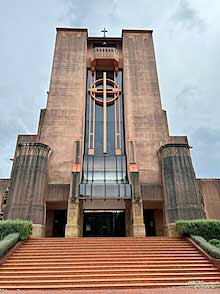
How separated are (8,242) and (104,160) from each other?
11.2 metres

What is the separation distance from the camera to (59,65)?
24016 mm

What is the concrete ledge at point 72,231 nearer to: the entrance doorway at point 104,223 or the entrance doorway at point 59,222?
the entrance doorway at point 104,223

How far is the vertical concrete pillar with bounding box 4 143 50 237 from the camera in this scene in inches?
583

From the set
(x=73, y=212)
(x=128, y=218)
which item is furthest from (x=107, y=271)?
(x=128, y=218)

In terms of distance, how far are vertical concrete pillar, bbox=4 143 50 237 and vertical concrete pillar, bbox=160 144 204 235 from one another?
31.4 ft

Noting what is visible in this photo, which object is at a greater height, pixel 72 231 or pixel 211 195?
pixel 211 195

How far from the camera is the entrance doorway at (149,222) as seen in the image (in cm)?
1862

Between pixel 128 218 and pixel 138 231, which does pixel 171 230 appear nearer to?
pixel 138 231

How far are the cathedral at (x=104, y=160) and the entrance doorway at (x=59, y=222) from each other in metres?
0.09

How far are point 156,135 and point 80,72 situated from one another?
36.7 ft

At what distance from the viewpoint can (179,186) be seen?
1628 cm

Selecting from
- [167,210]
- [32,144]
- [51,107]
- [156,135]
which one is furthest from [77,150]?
[167,210]

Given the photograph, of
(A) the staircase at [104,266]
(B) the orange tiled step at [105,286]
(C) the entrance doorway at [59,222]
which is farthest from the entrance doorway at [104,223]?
(B) the orange tiled step at [105,286]

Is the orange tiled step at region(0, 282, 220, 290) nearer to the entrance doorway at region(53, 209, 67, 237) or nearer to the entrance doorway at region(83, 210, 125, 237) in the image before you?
the entrance doorway at region(83, 210, 125, 237)
